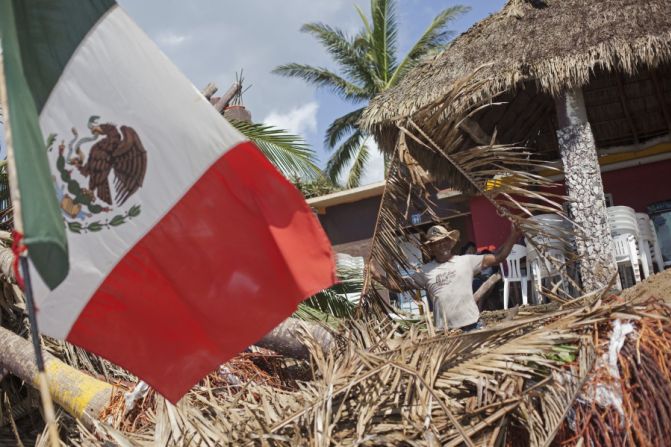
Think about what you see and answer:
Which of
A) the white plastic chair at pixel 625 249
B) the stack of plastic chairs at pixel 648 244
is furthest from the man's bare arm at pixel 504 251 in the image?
the stack of plastic chairs at pixel 648 244

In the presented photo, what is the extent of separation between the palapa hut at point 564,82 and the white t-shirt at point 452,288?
917mm

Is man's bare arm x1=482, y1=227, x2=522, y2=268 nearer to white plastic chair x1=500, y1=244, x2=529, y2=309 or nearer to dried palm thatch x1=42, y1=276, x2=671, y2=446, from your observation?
dried palm thatch x1=42, y1=276, x2=671, y2=446

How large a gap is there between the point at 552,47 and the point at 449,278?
4.09 m

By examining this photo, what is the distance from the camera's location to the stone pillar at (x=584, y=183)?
8.15 m

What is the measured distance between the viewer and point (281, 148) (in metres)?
8.69

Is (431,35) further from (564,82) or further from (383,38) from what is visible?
(564,82)

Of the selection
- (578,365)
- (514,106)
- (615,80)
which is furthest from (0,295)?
(615,80)

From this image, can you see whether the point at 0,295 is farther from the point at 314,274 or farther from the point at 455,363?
the point at 455,363

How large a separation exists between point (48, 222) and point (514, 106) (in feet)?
32.9

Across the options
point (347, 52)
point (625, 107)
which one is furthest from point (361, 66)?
point (625, 107)

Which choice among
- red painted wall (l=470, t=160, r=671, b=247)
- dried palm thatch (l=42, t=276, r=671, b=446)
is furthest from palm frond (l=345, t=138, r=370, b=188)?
dried palm thatch (l=42, t=276, r=671, b=446)

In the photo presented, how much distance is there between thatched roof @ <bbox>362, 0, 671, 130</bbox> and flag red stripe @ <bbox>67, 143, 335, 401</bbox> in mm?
4043

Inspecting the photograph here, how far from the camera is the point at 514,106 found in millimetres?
11414

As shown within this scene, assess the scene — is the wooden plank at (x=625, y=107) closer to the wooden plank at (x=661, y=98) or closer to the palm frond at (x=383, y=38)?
the wooden plank at (x=661, y=98)
